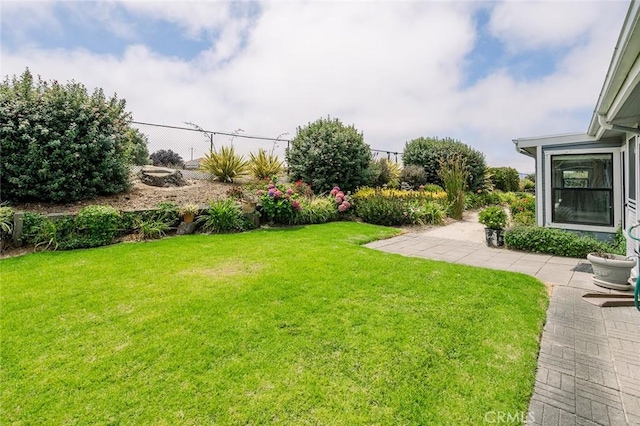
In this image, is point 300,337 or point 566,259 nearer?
point 300,337

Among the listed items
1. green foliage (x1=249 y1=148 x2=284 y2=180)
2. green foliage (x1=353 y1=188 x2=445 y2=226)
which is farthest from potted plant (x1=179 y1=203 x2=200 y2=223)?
green foliage (x1=353 y1=188 x2=445 y2=226)

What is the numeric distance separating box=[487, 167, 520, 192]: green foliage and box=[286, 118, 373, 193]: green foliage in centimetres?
1042

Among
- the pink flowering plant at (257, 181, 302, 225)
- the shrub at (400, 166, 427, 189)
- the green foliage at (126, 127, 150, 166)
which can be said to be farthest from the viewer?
the shrub at (400, 166, 427, 189)

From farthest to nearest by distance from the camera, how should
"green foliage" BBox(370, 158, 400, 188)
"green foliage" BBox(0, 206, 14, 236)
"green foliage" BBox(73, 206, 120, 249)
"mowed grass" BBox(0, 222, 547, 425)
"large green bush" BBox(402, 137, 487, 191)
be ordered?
"large green bush" BBox(402, 137, 487, 191) < "green foliage" BBox(370, 158, 400, 188) < "green foliage" BBox(73, 206, 120, 249) < "green foliage" BBox(0, 206, 14, 236) < "mowed grass" BBox(0, 222, 547, 425)

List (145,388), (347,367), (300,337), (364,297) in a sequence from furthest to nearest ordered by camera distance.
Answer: (364,297), (300,337), (347,367), (145,388)

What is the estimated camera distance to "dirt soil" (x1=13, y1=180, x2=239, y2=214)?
19.2 feet

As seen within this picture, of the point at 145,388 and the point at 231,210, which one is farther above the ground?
the point at 231,210

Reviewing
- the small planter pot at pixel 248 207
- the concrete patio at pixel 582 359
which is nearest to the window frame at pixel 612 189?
the concrete patio at pixel 582 359

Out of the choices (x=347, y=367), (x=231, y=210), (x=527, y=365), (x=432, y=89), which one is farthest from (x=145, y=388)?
(x=432, y=89)

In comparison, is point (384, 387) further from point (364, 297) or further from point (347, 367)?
point (364, 297)

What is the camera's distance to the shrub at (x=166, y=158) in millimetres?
9789

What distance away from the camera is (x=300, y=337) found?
254cm

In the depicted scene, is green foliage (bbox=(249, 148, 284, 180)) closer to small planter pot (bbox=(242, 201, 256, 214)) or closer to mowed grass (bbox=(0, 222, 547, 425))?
small planter pot (bbox=(242, 201, 256, 214))

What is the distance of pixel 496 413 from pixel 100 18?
292 inches
